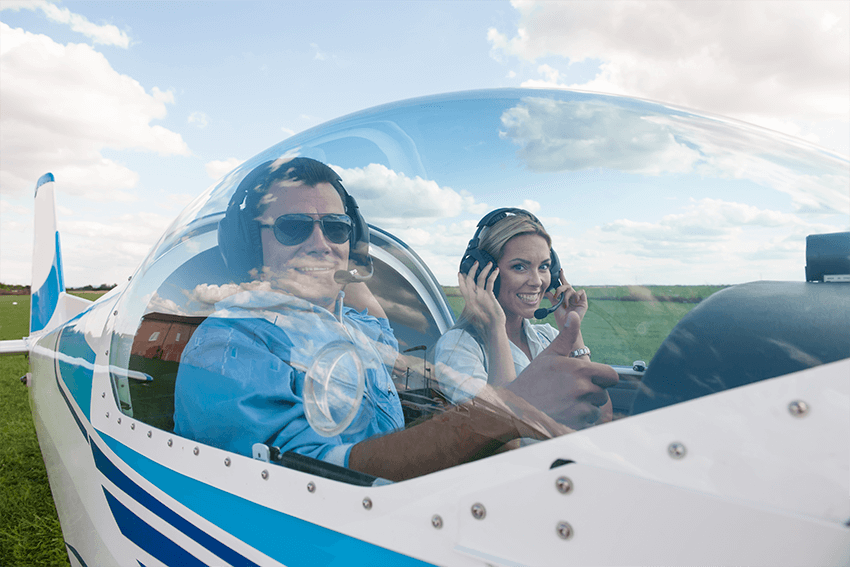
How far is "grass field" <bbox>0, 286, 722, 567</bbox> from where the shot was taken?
108 cm

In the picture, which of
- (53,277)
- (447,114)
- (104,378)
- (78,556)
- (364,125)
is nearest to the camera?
(447,114)

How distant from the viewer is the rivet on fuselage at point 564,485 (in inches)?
30.9

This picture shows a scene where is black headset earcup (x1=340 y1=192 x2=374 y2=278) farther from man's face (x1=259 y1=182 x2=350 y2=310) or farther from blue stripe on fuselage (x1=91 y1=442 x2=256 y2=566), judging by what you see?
blue stripe on fuselage (x1=91 y1=442 x2=256 y2=566)

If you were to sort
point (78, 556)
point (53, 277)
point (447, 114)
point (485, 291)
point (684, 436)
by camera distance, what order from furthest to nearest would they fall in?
point (53, 277)
point (78, 556)
point (447, 114)
point (485, 291)
point (684, 436)

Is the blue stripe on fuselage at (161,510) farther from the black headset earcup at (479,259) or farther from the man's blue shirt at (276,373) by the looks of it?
the black headset earcup at (479,259)

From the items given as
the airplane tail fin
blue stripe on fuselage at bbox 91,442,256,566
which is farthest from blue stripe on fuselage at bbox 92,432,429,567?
the airplane tail fin

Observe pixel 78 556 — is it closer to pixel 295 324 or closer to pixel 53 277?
pixel 295 324

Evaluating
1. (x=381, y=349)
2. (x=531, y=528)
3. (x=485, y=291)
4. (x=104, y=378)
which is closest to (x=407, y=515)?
(x=531, y=528)

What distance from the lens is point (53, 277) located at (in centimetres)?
465

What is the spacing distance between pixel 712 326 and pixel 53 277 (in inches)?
215

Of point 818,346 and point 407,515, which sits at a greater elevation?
point 818,346

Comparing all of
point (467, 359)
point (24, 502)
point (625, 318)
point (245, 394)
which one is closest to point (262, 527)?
point (245, 394)

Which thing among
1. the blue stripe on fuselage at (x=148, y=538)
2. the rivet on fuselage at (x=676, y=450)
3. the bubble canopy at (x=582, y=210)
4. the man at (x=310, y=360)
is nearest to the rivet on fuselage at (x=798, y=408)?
the rivet on fuselage at (x=676, y=450)

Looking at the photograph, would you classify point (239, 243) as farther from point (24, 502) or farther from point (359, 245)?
point (24, 502)
